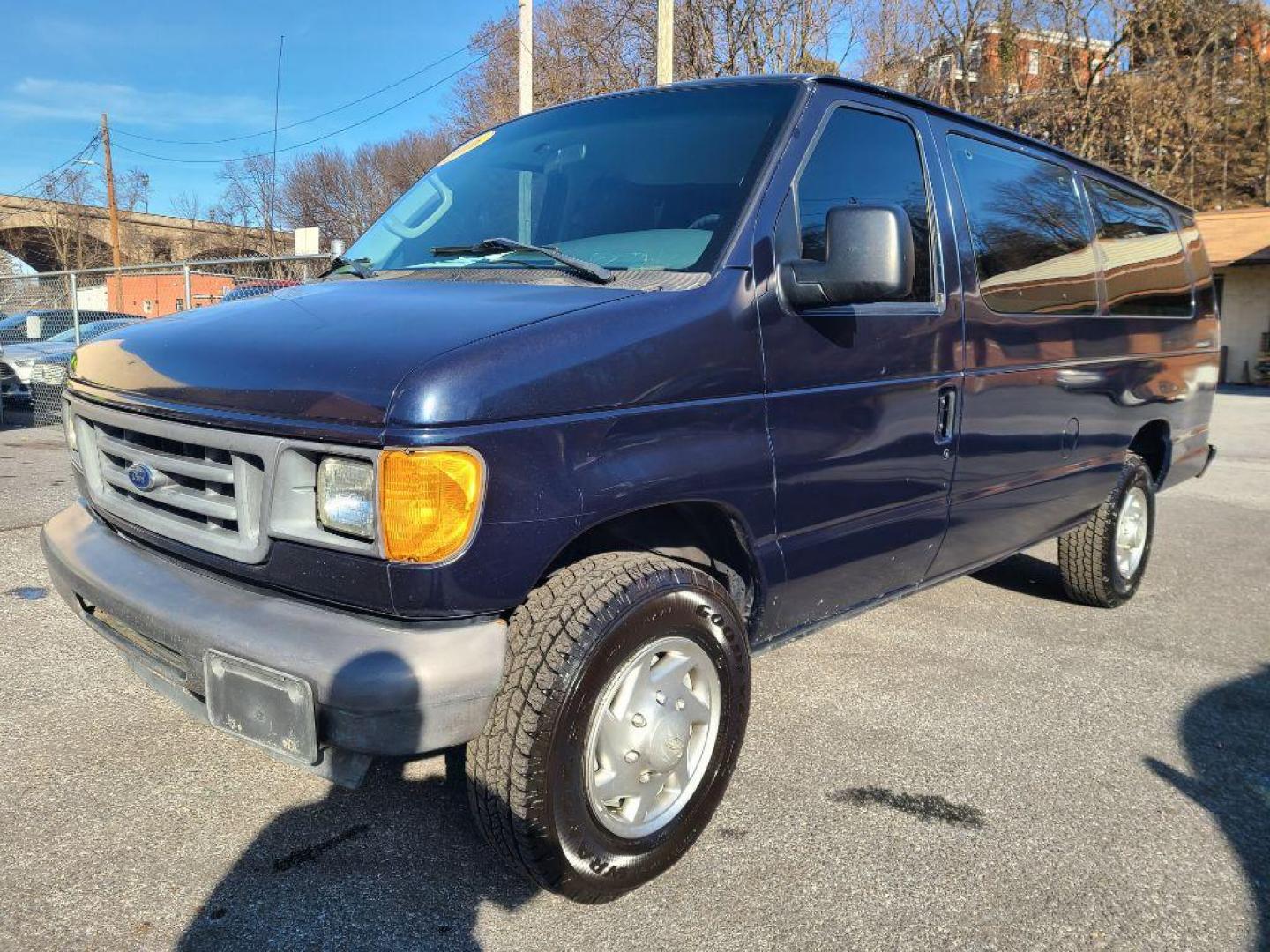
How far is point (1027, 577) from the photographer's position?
5621 millimetres

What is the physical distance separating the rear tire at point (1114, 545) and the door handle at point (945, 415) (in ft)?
5.80

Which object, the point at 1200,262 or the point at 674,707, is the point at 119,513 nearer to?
the point at 674,707

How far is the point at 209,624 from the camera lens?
2.12 m

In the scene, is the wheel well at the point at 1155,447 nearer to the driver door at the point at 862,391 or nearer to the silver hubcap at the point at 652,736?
the driver door at the point at 862,391

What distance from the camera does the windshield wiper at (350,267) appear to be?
10.2 feet

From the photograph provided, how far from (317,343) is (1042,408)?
2.89 m

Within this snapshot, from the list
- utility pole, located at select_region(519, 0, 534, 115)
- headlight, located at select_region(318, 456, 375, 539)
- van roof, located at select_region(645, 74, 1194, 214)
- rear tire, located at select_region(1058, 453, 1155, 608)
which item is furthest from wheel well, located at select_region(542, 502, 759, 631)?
utility pole, located at select_region(519, 0, 534, 115)

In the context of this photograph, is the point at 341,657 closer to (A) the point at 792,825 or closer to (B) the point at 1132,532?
(A) the point at 792,825

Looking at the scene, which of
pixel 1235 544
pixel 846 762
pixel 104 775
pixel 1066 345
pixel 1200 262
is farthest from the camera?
pixel 1235 544

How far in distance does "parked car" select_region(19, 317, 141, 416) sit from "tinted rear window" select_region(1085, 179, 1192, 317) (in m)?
10.3

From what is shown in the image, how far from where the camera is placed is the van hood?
203 centimetres

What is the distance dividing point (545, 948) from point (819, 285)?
1827 millimetres

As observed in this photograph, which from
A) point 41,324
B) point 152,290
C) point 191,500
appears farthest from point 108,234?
point 191,500

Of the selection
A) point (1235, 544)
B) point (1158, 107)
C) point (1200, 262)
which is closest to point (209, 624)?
point (1200, 262)
